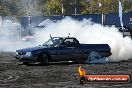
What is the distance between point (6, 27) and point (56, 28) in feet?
128


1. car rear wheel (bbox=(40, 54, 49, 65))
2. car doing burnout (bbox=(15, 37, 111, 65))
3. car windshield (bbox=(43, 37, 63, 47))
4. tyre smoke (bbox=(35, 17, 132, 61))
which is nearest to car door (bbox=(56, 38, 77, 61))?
car doing burnout (bbox=(15, 37, 111, 65))

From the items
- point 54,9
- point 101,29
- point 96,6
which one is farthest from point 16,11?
point 101,29

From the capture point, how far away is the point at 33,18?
52.8 metres

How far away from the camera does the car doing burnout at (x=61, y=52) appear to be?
67.9 ft

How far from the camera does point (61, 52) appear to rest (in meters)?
21.3

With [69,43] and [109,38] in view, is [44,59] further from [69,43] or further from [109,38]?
[109,38]

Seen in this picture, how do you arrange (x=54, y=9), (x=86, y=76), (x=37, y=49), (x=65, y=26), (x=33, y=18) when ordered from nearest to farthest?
(x=86, y=76)
(x=37, y=49)
(x=65, y=26)
(x=33, y=18)
(x=54, y=9)

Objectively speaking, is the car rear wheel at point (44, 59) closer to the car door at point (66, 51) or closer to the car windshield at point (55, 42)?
the car door at point (66, 51)

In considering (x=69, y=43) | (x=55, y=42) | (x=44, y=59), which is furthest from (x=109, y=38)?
(x=44, y=59)

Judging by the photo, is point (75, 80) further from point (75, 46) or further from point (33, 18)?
point (33, 18)

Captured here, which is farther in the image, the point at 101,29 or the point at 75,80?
the point at 101,29

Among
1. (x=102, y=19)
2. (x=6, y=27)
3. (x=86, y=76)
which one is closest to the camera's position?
(x=86, y=76)

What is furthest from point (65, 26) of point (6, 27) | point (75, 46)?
point (6, 27)

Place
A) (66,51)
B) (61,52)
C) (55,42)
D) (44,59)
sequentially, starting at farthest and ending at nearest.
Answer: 1. (55,42)
2. (66,51)
3. (61,52)
4. (44,59)
